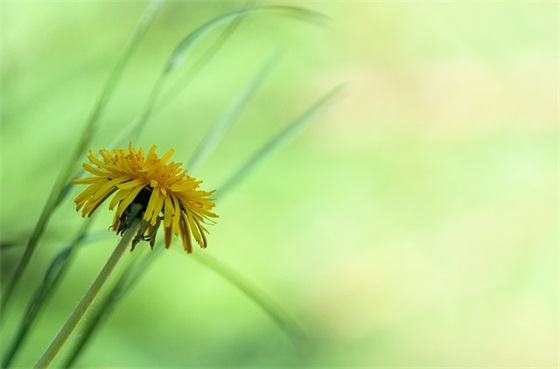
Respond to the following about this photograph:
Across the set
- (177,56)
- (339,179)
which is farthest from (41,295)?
(339,179)

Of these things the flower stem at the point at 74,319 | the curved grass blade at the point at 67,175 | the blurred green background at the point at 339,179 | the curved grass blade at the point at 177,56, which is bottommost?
the flower stem at the point at 74,319

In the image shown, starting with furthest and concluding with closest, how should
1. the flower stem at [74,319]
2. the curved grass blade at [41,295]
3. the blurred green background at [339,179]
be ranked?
the blurred green background at [339,179]
the curved grass blade at [41,295]
the flower stem at [74,319]

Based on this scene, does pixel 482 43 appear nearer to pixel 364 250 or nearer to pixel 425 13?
pixel 425 13

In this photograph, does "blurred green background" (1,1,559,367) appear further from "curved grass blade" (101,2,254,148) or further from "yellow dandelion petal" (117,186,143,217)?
"yellow dandelion petal" (117,186,143,217)

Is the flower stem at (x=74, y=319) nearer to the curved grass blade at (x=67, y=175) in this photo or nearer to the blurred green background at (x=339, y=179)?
the curved grass blade at (x=67, y=175)

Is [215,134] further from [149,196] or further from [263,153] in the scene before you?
[149,196]

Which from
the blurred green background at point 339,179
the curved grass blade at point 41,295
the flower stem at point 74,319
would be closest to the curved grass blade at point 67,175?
the curved grass blade at point 41,295
